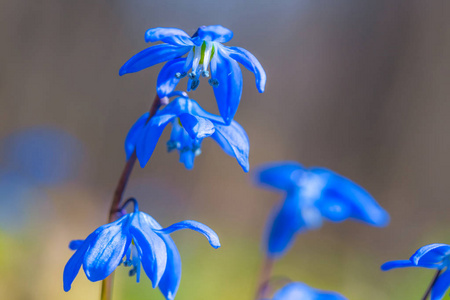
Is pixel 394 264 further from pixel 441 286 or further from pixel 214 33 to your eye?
pixel 214 33

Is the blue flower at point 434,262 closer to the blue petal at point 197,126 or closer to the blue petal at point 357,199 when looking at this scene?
the blue petal at point 357,199

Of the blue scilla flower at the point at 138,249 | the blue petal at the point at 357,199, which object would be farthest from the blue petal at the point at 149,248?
the blue petal at the point at 357,199

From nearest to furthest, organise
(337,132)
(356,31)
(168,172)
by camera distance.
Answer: (168,172) < (337,132) < (356,31)

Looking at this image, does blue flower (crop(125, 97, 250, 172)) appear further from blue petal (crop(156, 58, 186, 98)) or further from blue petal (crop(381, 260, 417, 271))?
blue petal (crop(381, 260, 417, 271))

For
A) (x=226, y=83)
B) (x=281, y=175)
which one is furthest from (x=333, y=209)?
(x=226, y=83)

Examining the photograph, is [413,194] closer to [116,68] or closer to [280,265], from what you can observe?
[280,265]

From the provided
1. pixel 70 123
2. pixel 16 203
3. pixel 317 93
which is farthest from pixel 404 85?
pixel 16 203
